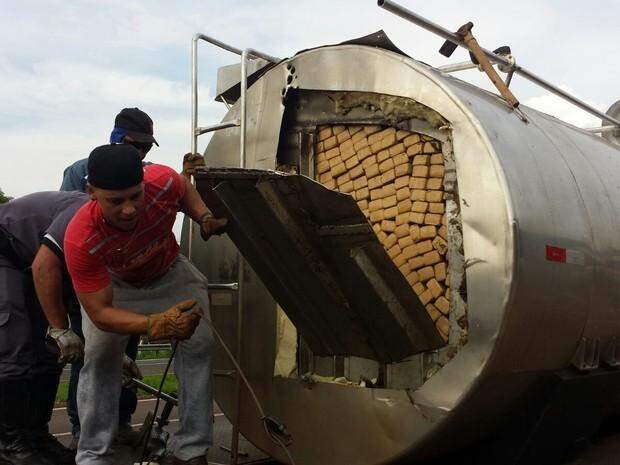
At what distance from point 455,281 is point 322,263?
24.1 inches

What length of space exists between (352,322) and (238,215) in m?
0.74

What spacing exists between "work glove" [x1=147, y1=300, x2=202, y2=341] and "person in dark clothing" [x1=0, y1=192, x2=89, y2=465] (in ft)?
2.40

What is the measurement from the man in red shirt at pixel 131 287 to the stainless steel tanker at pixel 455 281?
0.37m

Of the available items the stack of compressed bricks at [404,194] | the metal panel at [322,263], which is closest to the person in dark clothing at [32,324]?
the metal panel at [322,263]

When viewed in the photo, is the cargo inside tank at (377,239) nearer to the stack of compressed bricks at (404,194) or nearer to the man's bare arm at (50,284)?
the stack of compressed bricks at (404,194)

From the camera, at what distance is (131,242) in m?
3.36

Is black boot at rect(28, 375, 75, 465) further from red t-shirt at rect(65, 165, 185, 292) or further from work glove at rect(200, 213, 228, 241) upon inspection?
work glove at rect(200, 213, 228, 241)

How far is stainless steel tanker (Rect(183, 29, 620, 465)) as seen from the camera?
2914 millimetres

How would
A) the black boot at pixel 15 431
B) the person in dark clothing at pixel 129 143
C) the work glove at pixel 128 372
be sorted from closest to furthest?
the black boot at pixel 15 431, the work glove at pixel 128 372, the person in dark clothing at pixel 129 143

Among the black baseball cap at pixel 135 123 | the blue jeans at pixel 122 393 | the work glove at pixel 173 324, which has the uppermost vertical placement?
the black baseball cap at pixel 135 123

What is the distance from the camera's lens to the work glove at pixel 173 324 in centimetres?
300

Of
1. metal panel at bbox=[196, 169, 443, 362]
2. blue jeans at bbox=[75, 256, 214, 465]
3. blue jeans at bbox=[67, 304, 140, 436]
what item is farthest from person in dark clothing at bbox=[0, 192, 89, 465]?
metal panel at bbox=[196, 169, 443, 362]

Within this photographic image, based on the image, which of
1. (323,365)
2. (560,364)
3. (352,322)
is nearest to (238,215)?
(352,322)

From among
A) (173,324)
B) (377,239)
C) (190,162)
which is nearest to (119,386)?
(173,324)
